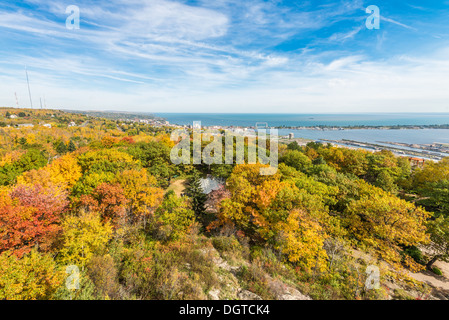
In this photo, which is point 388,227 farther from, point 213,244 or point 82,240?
point 82,240

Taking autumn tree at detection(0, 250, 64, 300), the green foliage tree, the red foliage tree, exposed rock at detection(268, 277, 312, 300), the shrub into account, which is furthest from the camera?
the green foliage tree

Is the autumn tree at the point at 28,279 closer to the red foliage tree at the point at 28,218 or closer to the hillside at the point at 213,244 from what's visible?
the hillside at the point at 213,244

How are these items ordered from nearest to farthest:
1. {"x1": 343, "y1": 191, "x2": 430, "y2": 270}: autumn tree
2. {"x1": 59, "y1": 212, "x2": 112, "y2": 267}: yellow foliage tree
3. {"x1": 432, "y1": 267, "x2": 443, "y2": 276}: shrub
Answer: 1. {"x1": 59, "y1": 212, "x2": 112, "y2": 267}: yellow foliage tree
2. {"x1": 343, "y1": 191, "x2": 430, "y2": 270}: autumn tree
3. {"x1": 432, "y1": 267, "x2": 443, "y2": 276}: shrub

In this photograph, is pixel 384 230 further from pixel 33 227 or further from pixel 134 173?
pixel 33 227

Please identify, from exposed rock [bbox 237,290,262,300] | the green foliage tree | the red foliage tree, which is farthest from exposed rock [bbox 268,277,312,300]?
the red foliage tree

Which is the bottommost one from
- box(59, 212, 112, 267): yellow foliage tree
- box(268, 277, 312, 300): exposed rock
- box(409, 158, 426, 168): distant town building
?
box(268, 277, 312, 300): exposed rock

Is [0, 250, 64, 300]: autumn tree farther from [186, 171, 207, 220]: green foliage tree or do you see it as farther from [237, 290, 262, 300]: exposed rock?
[186, 171, 207, 220]: green foliage tree

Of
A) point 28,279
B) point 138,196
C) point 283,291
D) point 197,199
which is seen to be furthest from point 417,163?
point 28,279

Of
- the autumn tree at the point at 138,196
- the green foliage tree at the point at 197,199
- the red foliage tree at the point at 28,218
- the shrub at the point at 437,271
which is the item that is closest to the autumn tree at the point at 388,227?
the shrub at the point at 437,271
